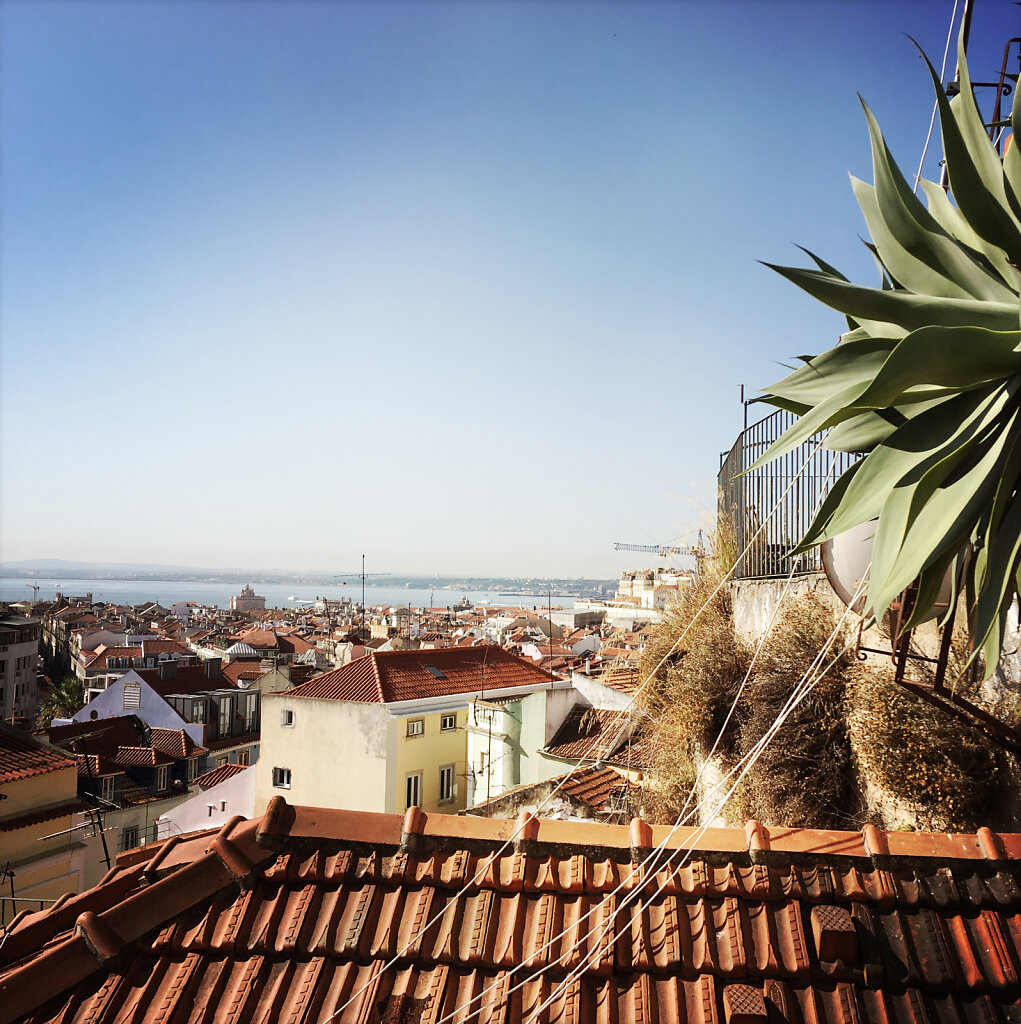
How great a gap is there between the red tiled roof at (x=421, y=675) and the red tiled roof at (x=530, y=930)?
67.5ft

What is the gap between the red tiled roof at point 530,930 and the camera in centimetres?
272

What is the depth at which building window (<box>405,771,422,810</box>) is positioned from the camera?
910 inches

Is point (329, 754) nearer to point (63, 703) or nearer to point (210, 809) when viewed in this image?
point (210, 809)

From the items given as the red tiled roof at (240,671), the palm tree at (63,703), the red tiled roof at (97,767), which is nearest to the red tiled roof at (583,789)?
the red tiled roof at (97,767)

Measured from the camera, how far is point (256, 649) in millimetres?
70438

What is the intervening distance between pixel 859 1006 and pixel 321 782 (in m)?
22.5

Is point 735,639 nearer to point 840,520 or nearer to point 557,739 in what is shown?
point 840,520

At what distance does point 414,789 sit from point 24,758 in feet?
35.5

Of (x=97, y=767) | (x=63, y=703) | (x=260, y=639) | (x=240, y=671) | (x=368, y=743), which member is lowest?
(x=63, y=703)

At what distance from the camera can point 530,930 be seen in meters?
3.02

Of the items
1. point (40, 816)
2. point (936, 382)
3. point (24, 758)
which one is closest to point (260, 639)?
point (24, 758)

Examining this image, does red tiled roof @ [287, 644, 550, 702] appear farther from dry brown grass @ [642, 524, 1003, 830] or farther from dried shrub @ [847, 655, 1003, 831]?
dried shrub @ [847, 655, 1003, 831]

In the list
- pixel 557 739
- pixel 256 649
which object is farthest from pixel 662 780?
pixel 256 649

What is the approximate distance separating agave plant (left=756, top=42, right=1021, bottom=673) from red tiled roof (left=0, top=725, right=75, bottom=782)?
59.9ft
